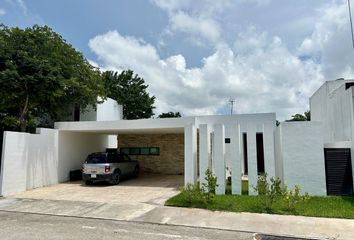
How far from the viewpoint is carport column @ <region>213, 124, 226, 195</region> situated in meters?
10.2

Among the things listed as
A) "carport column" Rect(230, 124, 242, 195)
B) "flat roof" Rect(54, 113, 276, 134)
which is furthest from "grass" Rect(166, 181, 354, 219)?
"flat roof" Rect(54, 113, 276, 134)

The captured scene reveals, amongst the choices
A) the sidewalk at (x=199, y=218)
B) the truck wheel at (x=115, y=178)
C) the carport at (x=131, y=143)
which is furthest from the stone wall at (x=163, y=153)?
the sidewalk at (x=199, y=218)

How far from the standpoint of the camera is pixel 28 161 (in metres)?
12.1

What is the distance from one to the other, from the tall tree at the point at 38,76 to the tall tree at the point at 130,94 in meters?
15.2

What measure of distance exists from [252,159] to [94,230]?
596 centimetres

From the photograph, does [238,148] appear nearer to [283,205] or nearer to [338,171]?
[283,205]

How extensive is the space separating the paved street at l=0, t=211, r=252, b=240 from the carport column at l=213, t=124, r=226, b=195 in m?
3.76

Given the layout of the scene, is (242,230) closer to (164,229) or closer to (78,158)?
(164,229)

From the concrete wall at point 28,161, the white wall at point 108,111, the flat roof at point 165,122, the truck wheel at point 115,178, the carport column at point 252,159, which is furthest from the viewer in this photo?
the white wall at point 108,111

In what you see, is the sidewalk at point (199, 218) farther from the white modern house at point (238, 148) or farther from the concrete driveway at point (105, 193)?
the white modern house at point (238, 148)

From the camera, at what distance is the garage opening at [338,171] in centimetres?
980

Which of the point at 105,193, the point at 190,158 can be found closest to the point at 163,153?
the point at 105,193

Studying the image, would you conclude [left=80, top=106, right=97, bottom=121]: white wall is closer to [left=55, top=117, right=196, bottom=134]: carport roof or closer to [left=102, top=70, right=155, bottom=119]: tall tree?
[left=55, top=117, right=196, bottom=134]: carport roof

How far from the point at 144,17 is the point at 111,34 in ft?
10.2
